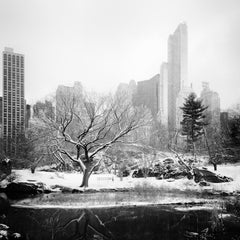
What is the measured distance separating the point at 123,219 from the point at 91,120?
12.7m

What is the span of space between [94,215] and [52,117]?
13.3 meters

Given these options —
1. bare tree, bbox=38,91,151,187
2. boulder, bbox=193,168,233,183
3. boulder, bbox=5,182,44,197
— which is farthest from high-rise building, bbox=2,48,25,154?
boulder, bbox=193,168,233,183

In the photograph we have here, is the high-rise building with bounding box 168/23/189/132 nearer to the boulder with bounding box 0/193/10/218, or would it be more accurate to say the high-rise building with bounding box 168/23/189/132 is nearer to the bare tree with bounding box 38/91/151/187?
the bare tree with bounding box 38/91/151/187

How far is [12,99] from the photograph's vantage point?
4934 centimetres

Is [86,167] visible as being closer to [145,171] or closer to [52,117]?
[52,117]

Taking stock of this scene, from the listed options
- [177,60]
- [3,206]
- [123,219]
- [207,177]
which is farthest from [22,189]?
[177,60]

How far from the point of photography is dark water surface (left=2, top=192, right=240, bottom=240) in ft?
32.3

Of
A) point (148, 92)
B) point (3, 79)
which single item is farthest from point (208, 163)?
point (148, 92)

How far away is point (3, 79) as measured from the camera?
40.2 meters

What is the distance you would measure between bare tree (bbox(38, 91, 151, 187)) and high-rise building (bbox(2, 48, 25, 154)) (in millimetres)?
14867

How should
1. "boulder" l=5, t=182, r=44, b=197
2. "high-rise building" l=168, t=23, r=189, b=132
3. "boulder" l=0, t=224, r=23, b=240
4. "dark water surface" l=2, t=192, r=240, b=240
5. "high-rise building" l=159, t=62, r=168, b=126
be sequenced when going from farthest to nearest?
1. "high-rise building" l=168, t=23, r=189, b=132
2. "high-rise building" l=159, t=62, r=168, b=126
3. "boulder" l=5, t=182, r=44, b=197
4. "dark water surface" l=2, t=192, r=240, b=240
5. "boulder" l=0, t=224, r=23, b=240

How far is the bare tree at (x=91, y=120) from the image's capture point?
23688 millimetres

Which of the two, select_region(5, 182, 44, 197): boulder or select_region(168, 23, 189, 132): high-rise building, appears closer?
select_region(5, 182, 44, 197): boulder

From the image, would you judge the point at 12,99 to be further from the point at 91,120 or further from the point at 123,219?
the point at 123,219
